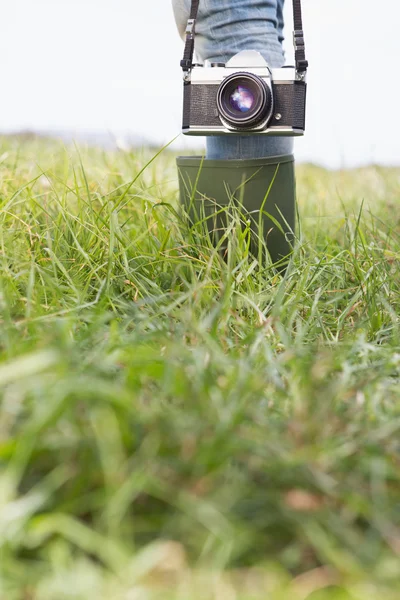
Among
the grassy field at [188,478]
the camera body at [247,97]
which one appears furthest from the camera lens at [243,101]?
the grassy field at [188,478]

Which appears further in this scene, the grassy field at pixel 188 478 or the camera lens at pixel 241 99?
the camera lens at pixel 241 99

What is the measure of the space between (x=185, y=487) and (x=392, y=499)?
8.3 inches

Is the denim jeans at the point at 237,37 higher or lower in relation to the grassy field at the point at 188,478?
higher

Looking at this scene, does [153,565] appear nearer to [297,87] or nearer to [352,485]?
[352,485]

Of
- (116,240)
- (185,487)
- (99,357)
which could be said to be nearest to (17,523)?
(185,487)

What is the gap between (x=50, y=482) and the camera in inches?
25.5

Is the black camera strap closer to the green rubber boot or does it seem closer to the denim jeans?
the denim jeans

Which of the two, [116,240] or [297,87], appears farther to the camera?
[297,87]

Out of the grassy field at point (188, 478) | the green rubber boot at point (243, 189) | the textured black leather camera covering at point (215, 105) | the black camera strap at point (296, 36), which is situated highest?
the black camera strap at point (296, 36)

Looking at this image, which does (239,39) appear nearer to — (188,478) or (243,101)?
(243,101)

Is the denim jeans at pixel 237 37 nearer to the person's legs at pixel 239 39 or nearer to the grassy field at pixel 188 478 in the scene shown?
the person's legs at pixel 239 39

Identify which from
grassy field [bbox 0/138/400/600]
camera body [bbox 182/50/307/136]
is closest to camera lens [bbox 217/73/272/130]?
camera body [bbox 182/50/307/136]

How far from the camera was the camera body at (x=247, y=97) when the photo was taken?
5.32 ft

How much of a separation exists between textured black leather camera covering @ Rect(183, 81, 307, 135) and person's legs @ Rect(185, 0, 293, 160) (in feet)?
0.23
